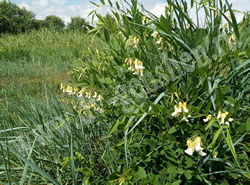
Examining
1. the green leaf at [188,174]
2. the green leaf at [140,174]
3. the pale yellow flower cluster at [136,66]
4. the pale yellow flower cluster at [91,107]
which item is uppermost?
the pale yellow flower cluster at [136,66]

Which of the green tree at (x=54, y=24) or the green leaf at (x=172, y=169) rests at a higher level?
the green tree at (x=54, y=24)

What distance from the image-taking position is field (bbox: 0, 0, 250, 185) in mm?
972

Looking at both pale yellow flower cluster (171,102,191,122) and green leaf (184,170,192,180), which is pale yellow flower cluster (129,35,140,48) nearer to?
pale yellow flower cluster (171,102,191,122)

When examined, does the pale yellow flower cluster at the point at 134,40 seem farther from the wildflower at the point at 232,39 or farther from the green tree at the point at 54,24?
the green tree at the point at 54,24

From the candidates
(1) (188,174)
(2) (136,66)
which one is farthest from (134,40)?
(1) (188,174)

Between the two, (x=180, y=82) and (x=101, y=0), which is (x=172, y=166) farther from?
(x=101, y=0)

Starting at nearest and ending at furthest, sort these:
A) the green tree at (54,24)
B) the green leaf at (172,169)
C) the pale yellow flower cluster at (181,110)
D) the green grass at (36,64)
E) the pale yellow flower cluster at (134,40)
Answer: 1. the pale yellow flower cluster at (181,110)
2. the green leaf at (172,169)
3. the pale yellow flower cluster at (134,40)
4. the green grass at (36,64)
5. the green tree at (54,24)

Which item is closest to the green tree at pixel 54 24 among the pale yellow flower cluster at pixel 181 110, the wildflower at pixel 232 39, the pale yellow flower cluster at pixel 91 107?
the pale yellow flower cluster at pixel 91 107

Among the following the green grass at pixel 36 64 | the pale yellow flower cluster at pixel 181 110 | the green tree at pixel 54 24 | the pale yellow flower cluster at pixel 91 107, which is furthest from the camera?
the green tree at pixel 54 24

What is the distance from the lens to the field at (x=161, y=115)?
0.97m

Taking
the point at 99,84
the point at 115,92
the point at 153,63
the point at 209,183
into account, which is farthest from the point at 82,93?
the point at 209,183

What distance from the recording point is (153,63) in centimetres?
124

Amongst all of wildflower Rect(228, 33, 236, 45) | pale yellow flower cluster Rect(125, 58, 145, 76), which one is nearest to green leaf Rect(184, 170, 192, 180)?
pale yellow flower cluster Rect(125, 58, 145, 76)

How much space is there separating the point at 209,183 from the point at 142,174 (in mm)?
284
